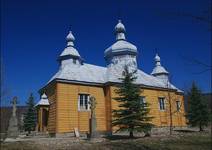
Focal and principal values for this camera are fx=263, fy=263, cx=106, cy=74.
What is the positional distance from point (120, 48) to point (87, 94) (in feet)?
29.9

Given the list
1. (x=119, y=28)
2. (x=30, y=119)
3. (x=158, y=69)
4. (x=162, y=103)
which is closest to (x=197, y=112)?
(x=162, y=103)

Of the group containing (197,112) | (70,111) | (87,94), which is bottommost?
(197,112)

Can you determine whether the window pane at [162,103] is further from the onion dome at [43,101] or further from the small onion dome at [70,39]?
the small onion dome at [70,39]

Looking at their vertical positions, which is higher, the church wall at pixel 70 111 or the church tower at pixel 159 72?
the church tower at pixel 159 72

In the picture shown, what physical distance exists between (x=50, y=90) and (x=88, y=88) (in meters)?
3.55

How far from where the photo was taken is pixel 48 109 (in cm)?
2469

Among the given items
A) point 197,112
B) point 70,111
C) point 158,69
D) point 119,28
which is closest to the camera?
point 70,111

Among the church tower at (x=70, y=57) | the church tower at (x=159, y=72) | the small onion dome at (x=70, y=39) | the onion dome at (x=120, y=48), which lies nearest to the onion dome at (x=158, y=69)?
the church tower at (x=159, y=72)

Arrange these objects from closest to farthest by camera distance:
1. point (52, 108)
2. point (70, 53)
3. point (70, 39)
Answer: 1. point (52, 108)
2. point (70, 53)
3. point (70, 39)

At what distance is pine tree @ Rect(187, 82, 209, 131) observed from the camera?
26547 millimetres

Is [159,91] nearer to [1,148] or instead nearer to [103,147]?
[103,147]

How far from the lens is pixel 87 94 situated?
2392 centimetres

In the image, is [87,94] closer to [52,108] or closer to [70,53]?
[52,108]

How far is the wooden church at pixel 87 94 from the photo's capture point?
22516 mm
